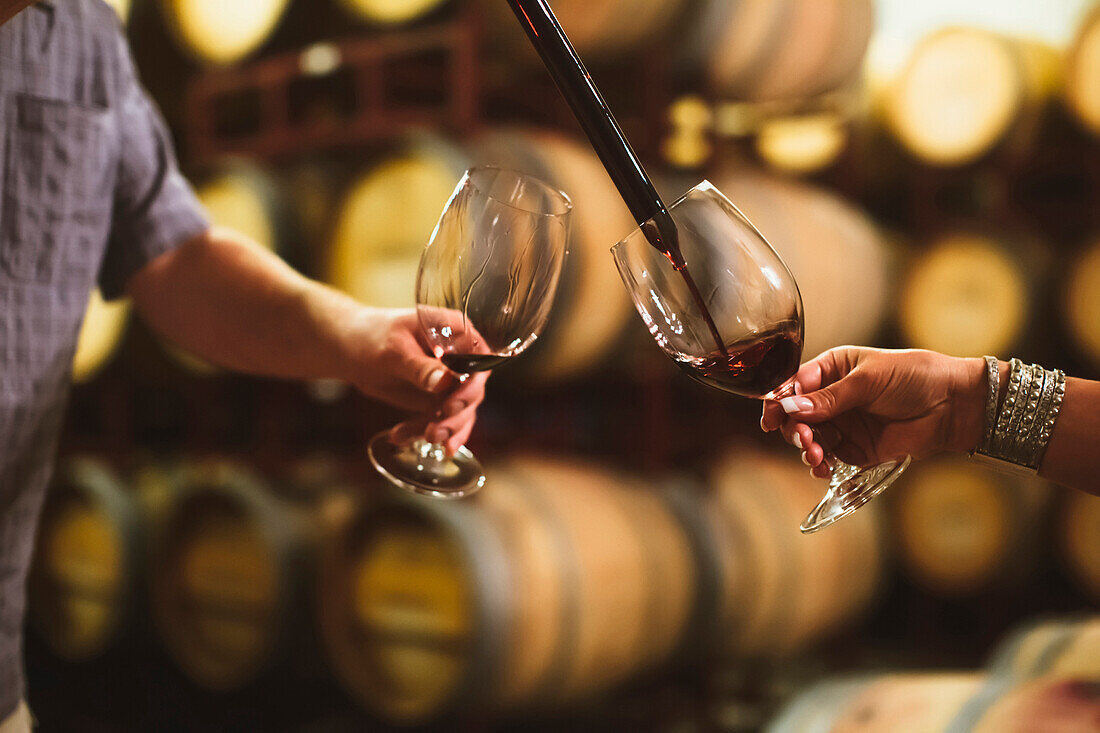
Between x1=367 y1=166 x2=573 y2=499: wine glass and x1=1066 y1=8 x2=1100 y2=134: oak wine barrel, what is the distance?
2.77 metres

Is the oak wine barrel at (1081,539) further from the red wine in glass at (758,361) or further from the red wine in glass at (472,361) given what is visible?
the red wine in glass at (472,361)

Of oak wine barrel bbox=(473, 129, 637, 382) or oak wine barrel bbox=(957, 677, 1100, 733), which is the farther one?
oak wine barrel bbox=(473, 129, 637, 382)

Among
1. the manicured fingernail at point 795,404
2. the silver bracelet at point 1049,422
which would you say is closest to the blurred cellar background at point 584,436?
the silver bracelet at point 1049,422

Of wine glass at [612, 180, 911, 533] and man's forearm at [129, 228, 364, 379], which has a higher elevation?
wine glass at [612, 180, 911, 533]

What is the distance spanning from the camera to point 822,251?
118 inches

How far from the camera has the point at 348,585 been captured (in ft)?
7.56

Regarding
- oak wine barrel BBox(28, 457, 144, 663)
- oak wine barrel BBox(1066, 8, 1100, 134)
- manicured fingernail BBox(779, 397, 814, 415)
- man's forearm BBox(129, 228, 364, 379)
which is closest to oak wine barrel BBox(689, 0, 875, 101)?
oak wine barrel BBox(1066, 8, 1100, 134)

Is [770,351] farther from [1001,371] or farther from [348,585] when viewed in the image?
[348,585]

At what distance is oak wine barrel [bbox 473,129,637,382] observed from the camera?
219 centimetres

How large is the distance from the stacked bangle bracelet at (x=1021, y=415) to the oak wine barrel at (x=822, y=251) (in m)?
1.89

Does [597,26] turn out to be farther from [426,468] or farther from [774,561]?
[426,468]

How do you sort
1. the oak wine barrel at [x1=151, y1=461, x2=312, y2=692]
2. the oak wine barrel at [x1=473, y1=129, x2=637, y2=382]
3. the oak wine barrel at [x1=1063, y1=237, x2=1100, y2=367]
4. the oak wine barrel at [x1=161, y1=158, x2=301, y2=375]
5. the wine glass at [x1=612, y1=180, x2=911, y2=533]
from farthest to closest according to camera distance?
1. the oak wine barrel at [x1=1063, y1=237, x2=1100, y2=367]
2. the oak wine barrel at [x1=161, y1=158, x2=301, y2=375]
3. the oak wine barrel at [x1=151, y1=461, x2=312, y2=692]
4. the oak wine barrel at [x1=473, y1=129, x2=637, y2=382]
5. the wine glass at [x1=612, y1=180, x2=911, y2=533]

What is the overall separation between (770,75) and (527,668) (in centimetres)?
179

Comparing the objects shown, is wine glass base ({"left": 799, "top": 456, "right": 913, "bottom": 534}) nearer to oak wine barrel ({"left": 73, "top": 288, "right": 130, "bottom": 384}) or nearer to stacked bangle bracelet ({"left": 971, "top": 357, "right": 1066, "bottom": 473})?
stacked bangle bracelet ({"left": 971, "top": 357, "right": 1066, "bottom": 473})
